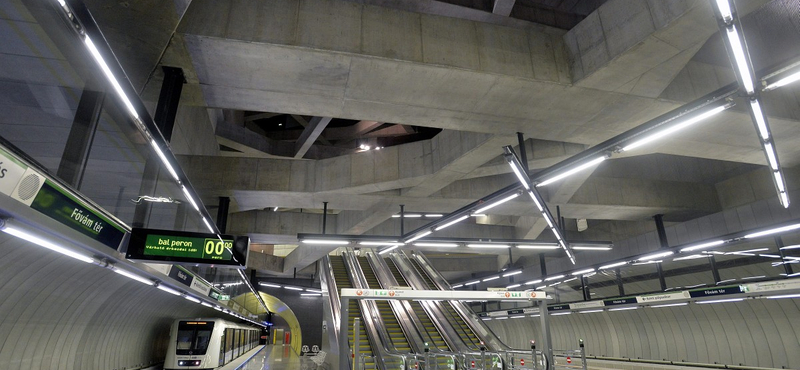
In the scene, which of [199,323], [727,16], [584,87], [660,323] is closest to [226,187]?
[199,323]

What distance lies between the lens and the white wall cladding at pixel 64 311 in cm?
625

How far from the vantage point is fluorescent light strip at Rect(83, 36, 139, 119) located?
3.03 meters

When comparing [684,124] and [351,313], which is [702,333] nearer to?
[351,313]

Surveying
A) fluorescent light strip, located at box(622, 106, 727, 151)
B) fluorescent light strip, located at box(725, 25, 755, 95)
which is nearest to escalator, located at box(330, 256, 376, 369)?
fluorescent light strip, located at box(622, 106, 727, 151)

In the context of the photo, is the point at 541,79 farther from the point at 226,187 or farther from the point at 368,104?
the point at 226,187

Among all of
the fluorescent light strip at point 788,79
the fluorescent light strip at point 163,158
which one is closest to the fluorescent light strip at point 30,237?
the fluorescent light strip at point 163,158

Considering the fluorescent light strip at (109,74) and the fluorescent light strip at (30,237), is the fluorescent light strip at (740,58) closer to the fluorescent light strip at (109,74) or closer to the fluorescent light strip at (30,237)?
the fluorescent light strip at (109,74)

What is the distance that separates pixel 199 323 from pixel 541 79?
15.0m

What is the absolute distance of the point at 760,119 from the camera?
4469 mm

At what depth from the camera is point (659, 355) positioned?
17969mm

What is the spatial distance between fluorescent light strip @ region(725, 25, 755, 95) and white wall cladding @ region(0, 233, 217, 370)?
8272 millimetres

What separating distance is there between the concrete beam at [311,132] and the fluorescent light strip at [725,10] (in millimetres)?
9942

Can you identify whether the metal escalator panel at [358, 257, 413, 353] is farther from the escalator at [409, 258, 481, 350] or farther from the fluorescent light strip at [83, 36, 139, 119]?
the fluorescent light strip at [83, 36, 139, 119]

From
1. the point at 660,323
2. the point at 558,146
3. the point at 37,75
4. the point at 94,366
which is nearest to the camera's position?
the point at 37,75
